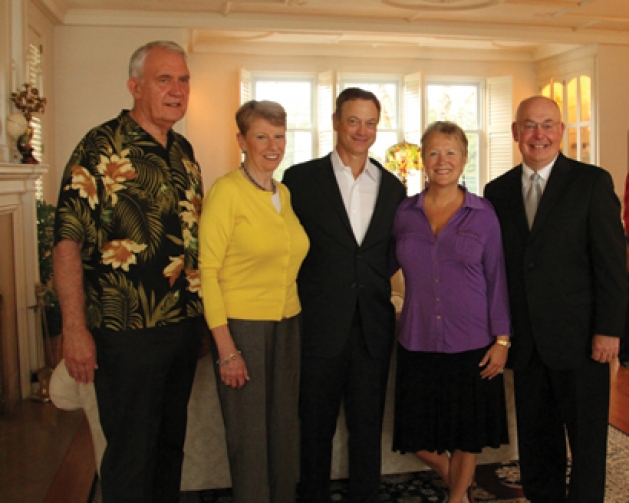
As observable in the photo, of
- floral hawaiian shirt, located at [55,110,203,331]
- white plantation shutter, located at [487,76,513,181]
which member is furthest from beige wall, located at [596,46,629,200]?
floral hawaiian shirt, located at [55,110,203,331]

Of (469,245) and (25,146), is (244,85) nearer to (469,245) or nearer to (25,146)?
(25,146)

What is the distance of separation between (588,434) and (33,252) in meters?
3.74

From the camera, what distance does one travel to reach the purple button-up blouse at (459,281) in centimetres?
221

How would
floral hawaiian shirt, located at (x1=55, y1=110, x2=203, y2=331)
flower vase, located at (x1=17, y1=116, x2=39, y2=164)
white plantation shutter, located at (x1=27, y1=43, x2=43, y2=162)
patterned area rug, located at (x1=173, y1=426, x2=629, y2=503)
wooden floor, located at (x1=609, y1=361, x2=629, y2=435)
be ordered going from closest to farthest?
floral hawaiian shirt, located at (x1=55, y1=110, x2=203, y2=331) → patterned area rug, located at (x1=173, y1=426, x2=629, y2=503) → wooden floor, located at (x1=609, y1=361, x2=629, y2=435) → flower vase, located at (x1=17, y1=116, x2=39, y2=164) → white plantation shutter, located at (x1=27, y1=43, x2=43, y2=162)

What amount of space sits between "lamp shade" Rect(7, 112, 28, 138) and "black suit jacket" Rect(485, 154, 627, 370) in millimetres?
3417

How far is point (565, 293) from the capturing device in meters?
2.17

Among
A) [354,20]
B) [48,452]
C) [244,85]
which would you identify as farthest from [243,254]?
[244,85]

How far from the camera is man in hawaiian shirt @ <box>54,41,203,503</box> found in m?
1.80

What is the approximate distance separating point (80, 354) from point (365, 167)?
1.22m

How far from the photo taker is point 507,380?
2709 mm

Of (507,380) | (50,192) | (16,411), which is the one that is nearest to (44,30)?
(50,192)

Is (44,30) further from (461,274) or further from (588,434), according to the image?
(588,434)

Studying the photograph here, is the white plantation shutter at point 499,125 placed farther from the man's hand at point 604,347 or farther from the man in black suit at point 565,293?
the man's hand at point 604,347

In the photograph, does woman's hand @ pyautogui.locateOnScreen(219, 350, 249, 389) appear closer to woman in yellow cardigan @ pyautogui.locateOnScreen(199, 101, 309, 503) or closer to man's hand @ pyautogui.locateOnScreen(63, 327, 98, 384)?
woman in yellow cardigan @ pyautogui.locateOnScreen(199, 101, 309, 503)
